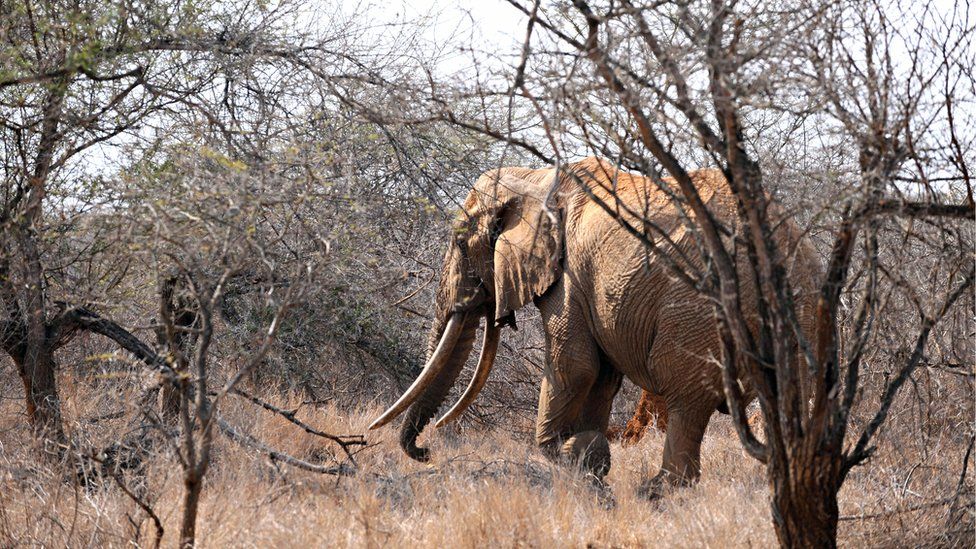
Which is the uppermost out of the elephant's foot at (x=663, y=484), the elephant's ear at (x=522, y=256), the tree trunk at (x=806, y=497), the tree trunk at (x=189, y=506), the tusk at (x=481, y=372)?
the elephant's ear at (x=522, y=256)

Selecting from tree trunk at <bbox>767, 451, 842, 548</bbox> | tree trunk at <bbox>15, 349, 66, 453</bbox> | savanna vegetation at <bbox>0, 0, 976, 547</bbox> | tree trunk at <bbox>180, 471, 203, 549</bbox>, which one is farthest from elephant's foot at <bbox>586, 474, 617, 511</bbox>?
tree trunk at <bbox>15, 349, 66, 453</bbox>

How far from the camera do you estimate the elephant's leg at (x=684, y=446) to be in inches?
248

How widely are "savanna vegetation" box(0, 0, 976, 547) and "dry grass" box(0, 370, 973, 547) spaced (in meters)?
0.02

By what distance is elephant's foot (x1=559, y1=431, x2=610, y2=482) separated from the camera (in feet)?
22.3

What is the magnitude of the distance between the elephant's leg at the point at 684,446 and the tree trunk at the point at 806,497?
215 cm

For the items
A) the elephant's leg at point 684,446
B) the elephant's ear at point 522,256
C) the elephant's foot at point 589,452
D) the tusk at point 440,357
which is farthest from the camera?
the tusk at point 440,357

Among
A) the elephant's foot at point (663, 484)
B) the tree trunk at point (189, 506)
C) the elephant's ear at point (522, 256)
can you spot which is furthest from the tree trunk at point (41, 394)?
the elephant's foot at point (663, 484)

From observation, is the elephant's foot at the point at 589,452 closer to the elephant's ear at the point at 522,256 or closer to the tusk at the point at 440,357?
the elephant's ear at the point at 522,256

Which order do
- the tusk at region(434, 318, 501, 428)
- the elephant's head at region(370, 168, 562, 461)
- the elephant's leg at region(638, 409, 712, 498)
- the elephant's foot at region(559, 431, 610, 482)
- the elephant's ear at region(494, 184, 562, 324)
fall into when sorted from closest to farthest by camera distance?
the elephant's leg at region(638, 409, 712, 498) → the elephant's foot at region(559, 431, 610, 482) → the elephant's ear at region(494, 184, 562, 324) → the elephant's head at region(370, 168, 562, 461) → the tusk at region(434, 318, 501, 428)

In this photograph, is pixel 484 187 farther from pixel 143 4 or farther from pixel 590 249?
pixel 143 4

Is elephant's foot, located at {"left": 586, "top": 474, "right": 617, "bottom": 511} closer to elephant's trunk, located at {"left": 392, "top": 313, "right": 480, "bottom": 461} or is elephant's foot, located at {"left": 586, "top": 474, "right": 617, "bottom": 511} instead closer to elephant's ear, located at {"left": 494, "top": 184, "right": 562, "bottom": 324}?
elephant's ear, located at {"left": 494, "top": 184, "right": 562, "bottom": 324}

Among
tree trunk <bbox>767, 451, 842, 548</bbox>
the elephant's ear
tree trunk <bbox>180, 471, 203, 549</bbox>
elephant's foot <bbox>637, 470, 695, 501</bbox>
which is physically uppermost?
the elephant's ear

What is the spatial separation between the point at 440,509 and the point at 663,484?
4.94 ft

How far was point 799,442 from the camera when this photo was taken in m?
4.04
